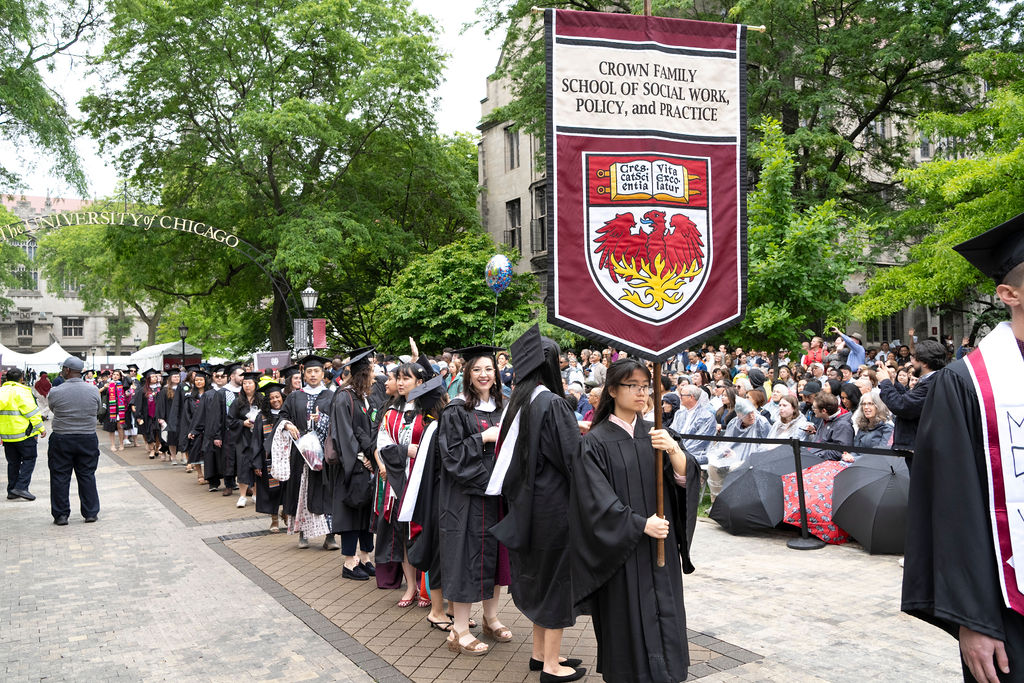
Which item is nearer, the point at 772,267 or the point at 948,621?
the point at 948,621

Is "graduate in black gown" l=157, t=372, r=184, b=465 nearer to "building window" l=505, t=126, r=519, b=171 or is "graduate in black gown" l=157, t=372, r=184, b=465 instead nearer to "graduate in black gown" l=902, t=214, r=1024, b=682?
"graduate in black gown" l=902, t=214, r=1024, b=682

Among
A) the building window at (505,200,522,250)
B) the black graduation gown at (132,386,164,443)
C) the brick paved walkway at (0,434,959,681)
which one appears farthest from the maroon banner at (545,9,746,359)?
the building window at (505,200,522,250)

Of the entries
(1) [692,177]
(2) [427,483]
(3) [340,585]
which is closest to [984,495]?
(1) [692,177]

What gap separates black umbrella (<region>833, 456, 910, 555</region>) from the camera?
25.6 feet

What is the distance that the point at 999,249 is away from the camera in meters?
2.80

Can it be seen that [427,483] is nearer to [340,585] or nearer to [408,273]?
[340,585]

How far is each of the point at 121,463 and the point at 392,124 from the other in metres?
17.2

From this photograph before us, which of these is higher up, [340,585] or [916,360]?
[916,360]

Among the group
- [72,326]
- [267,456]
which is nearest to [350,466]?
[267,456]

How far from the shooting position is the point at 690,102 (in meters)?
4.48

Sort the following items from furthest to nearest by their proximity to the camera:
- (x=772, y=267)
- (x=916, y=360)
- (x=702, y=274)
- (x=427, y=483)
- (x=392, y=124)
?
(x=392, y=124)
(x=772, y=267)
(x=916, y=360)
(x=427, y=483)
(x=702, y=274)

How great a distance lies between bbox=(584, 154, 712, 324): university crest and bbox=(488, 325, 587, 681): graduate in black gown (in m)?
0.92

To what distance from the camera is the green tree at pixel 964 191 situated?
15141mm

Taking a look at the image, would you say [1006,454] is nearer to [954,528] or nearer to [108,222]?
[954,528]
